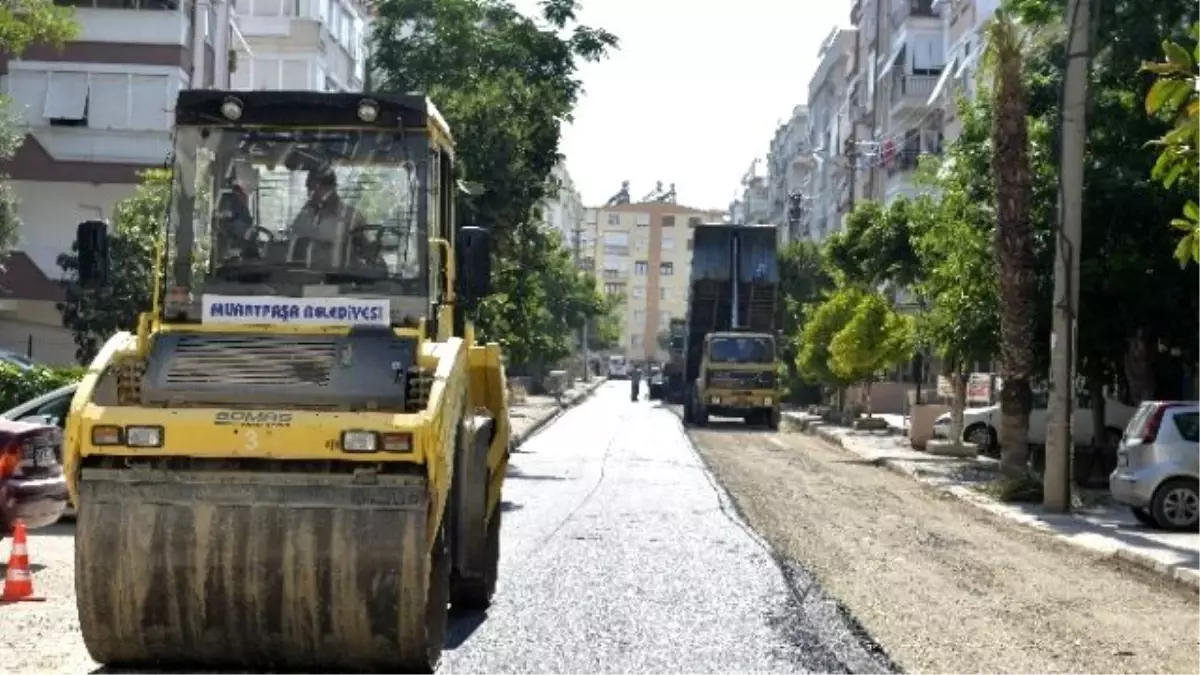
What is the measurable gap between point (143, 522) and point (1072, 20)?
55.8 feet

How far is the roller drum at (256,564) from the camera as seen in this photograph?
8.70 meters

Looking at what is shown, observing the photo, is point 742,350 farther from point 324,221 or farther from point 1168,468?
point 324,221

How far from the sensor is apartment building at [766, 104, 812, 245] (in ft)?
398

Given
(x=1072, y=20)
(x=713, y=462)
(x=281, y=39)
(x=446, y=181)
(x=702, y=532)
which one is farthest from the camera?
(x=281, y=39)

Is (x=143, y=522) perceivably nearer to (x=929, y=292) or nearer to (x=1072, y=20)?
(x=1072, y=20)

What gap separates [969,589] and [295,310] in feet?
21.6

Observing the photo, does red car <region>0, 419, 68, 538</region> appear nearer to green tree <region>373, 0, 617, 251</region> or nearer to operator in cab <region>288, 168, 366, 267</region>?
operator in cab <region>288, 168, 366, 267</region>

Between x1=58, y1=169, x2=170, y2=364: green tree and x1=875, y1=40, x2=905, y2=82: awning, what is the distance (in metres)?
41.7

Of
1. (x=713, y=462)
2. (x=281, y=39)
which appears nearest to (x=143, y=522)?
(x=713, y=462)

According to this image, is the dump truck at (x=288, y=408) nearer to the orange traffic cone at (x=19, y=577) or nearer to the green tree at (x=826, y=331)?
the orange traffic cone at (x=19, y=577)

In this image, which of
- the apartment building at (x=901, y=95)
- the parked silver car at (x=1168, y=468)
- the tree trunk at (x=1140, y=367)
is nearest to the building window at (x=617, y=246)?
the apartment building at (x=901, y=95)

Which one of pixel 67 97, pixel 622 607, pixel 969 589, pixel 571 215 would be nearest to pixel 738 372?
pixel 67 97

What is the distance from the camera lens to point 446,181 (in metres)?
10.9

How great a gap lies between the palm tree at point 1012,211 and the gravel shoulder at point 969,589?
238cm
